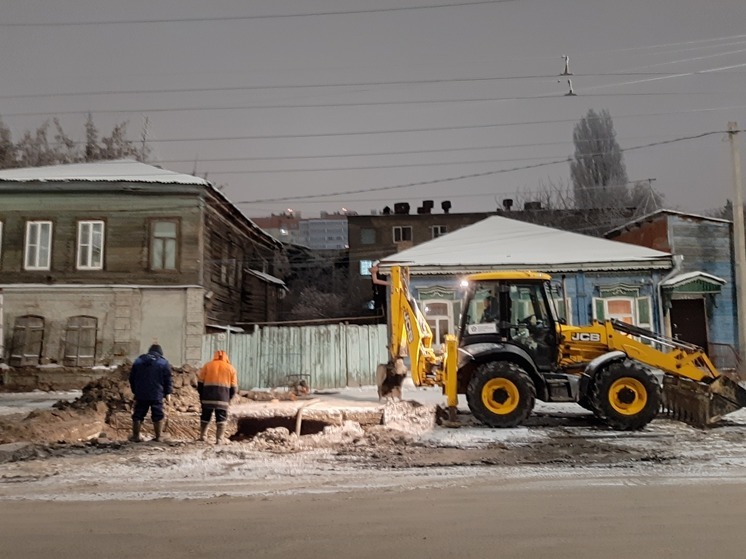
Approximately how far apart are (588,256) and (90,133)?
3348cm

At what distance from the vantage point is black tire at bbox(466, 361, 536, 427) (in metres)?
10.1

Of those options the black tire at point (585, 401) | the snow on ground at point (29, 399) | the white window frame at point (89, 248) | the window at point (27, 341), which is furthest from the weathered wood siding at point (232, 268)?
the black tire at point (585, 401)

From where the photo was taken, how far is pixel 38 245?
20438mm

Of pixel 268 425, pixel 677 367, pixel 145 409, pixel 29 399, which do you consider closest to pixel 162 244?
pixel 29 399

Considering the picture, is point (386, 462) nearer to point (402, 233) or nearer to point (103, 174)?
point (103, 174)

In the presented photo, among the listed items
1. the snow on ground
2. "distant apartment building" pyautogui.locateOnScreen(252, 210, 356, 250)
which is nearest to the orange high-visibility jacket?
the snow on ground

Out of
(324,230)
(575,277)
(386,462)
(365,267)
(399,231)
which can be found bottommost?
(386,462)

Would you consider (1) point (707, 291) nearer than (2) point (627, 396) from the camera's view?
No

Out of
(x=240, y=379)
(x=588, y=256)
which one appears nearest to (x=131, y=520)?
(x=240, y=379)

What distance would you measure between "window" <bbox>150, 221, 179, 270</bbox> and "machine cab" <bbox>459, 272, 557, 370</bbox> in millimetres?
13120

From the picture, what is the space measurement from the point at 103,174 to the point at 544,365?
17779 millimetres

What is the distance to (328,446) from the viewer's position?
9336 millimetres

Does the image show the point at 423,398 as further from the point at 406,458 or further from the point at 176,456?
the point at 176,456

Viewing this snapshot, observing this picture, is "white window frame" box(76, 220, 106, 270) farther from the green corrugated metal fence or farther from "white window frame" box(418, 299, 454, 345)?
"white window frame" box(418, 299, 454, 345)
